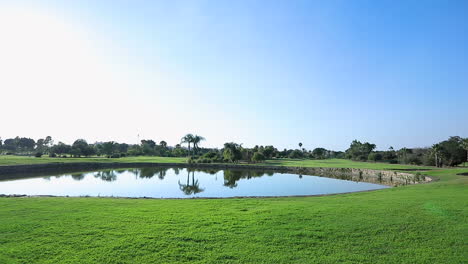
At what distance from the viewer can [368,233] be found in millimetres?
7816

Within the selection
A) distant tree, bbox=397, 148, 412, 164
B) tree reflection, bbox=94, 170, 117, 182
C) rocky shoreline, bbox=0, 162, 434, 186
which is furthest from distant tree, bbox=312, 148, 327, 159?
tree reflection, bbox=94, 170, 117, 182

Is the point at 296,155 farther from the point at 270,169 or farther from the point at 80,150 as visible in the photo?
the point at 80,150

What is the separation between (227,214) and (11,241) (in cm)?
641

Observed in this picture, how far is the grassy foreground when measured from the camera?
20.6 feet

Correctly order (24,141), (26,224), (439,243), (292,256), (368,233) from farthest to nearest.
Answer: (24,141) < (26,224) < (368,233) < (439,243) < (292,256)

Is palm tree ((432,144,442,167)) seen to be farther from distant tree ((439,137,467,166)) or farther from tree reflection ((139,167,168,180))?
tree reflection ((139,167,168,180))

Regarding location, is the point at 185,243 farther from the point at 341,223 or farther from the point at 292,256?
the point at 341,223

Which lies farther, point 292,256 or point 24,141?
point 24,141

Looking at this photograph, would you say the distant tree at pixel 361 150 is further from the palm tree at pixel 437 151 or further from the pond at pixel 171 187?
the pond at pixel 171 187

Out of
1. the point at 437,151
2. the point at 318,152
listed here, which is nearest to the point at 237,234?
the point at 437,151

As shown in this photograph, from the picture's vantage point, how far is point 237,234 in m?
7.77

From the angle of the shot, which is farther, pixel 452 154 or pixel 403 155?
pixel 403 155

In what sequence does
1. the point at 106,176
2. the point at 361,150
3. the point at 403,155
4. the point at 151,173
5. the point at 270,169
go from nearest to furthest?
the point at 106,176 → the point at 151,173 → the point at 270,169 → the point at 403,155 → the point at 361,150

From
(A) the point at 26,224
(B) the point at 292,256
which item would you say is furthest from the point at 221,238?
(A) the point at 26,224
